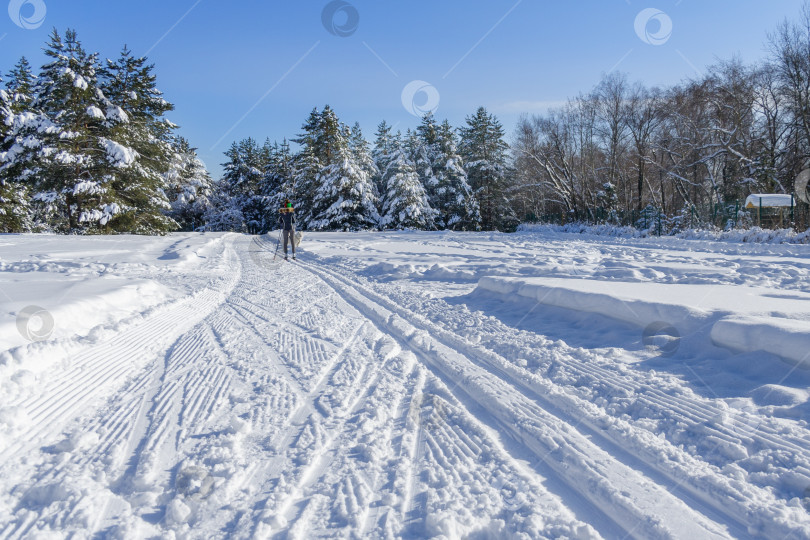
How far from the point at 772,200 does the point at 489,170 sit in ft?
87.7

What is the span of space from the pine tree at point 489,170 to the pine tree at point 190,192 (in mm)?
32283

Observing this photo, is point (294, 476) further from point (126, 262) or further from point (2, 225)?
point (2, 225)

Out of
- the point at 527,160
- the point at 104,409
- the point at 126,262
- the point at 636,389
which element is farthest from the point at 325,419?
the point at 527,160

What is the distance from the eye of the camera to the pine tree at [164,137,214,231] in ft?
171

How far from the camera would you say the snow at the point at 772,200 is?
62.2ft

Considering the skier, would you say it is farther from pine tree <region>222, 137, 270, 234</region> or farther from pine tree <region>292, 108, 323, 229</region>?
pine tree <region>222, 137, 270, 234</region>

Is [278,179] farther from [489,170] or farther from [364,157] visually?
[489,170]

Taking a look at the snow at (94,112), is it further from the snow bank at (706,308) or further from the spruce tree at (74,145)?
the snow bank at (706,308)

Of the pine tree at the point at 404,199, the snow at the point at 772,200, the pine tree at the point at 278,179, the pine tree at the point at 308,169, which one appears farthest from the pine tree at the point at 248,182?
the snow at the point at 772,200

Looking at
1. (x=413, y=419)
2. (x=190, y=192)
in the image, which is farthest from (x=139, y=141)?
(x=413, y=419)

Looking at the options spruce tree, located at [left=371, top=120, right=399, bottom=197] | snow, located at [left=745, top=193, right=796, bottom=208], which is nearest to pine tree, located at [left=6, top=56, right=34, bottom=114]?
spruce tree, located at [left=371, top=120, right=399, bottom=197]

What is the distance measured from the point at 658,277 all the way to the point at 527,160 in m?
37.8

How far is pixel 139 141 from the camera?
27484mm

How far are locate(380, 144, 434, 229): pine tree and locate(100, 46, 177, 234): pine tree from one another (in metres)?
17.7
